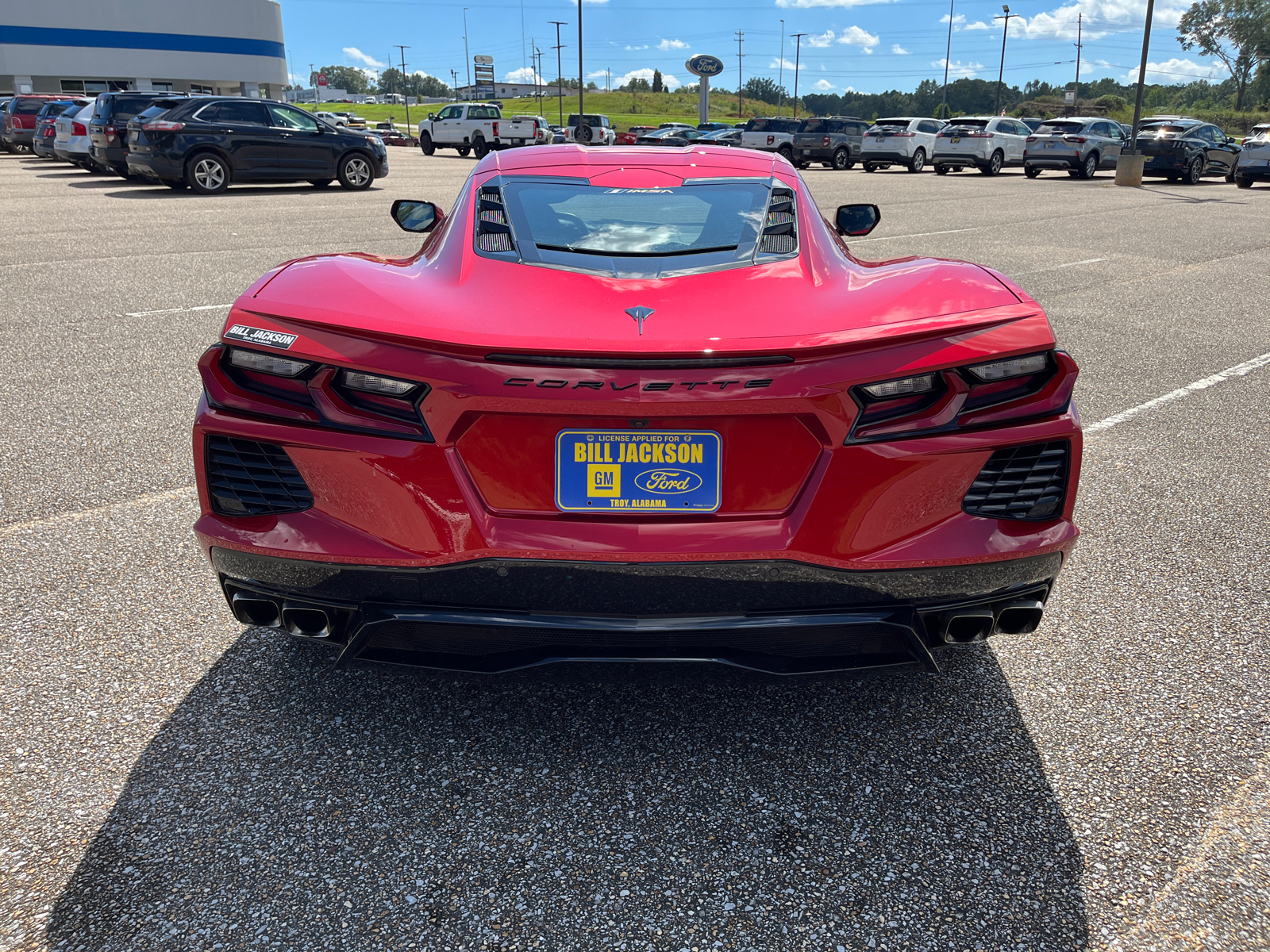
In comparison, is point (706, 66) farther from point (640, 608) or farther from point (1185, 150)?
point (640, 608)

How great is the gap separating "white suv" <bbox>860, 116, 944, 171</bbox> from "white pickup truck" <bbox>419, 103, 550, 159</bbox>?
16198 millimetres

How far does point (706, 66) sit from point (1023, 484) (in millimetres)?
69581

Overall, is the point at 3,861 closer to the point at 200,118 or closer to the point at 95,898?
the point at 95,898

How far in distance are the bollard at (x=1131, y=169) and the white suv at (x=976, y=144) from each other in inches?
160

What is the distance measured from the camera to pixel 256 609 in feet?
7.72

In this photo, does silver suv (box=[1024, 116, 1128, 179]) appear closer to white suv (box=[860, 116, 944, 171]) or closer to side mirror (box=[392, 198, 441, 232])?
white suv (box=[860, 116, 944, 171])

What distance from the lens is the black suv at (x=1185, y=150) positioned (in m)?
26.5

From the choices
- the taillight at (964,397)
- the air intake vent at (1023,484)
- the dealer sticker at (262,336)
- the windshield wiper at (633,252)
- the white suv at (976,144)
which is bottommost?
the air intake vent at (1023,484)

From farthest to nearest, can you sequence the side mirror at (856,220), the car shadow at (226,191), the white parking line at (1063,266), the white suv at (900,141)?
the white suv at (900,141), the car shadow at (226,191), the white parking line at (1063,266), the side mirror at (856,220)

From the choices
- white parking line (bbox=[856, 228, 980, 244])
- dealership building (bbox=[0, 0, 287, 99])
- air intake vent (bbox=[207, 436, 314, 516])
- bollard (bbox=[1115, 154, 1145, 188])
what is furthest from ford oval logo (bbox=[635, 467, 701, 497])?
dealership building (bbox=[0, 0, 287, 99])

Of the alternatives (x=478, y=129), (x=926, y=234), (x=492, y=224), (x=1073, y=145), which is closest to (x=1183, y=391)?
(x=492, y=224)

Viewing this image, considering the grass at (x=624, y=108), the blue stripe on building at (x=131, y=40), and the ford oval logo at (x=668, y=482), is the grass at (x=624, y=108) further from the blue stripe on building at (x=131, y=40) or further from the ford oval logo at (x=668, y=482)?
the ford oval logo at (x=668, y=482)

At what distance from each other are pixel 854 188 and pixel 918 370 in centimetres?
2209

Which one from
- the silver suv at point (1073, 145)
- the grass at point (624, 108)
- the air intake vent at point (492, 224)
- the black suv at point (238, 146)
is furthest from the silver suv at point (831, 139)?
the grass at point (624, 108)
